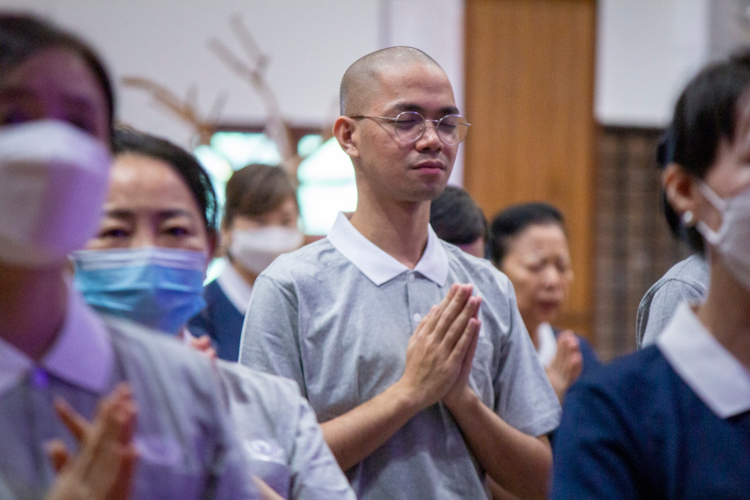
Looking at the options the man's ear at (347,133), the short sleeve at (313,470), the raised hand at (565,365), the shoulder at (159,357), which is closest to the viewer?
the shoulder at (159,357)

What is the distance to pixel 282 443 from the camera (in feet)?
4.13

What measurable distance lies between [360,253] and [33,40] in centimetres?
101

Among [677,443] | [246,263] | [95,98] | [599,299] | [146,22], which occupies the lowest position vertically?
[599,299]

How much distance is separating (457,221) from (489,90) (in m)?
3.85

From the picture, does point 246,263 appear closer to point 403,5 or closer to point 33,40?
point 33,40

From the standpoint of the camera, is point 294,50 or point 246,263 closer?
point 246,263

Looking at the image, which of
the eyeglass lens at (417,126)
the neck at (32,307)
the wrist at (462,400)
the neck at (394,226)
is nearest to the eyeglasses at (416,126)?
the eyeglass lens at (417,126)

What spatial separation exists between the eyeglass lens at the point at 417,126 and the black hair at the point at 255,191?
4.45 feet

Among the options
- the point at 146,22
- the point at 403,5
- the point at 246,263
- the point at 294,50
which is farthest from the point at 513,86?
the point at 246,263

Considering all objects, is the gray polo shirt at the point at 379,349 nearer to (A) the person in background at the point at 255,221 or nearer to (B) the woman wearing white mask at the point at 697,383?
(B) the woman wearing white mask at the point at 697,383

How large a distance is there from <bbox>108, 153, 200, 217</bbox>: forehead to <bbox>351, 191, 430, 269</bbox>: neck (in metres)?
0.46

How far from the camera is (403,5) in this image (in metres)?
5.74

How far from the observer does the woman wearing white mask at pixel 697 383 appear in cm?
102

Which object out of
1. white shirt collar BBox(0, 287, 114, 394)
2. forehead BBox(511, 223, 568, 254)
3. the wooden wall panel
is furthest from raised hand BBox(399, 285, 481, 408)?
the wooden wall panel
